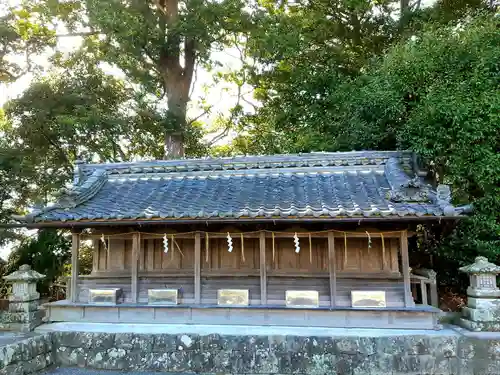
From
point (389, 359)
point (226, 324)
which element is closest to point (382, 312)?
point (389, 359)

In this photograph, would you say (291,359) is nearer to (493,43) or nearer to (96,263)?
(96,263)

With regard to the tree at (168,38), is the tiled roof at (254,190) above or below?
below

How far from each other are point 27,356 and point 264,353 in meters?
4.75

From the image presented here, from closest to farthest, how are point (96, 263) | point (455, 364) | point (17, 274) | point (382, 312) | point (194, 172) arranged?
1. point (455, 364)
2. point (382, 312)
3. point (17, 274)
4. point (96, 263)
5. point (194, 172)

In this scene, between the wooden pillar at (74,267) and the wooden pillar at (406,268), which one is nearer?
the wooden pillar at (406,268)

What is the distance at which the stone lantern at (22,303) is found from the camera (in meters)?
8.43

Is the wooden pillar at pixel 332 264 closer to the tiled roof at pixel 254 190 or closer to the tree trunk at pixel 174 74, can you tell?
the tiled roof at pixel 254 190

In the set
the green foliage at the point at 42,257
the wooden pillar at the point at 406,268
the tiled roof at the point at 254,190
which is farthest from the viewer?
the green foliage at the point at 42,257

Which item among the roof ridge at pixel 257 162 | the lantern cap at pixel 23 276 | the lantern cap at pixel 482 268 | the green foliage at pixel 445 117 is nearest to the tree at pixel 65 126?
the roof ridge at pixel 257 162

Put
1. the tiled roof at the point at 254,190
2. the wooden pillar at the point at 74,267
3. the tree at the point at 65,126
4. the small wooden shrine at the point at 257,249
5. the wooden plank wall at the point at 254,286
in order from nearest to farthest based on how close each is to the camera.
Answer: the tiled roof at the point at 254,190, the small wooden shrine at the point at 257,249, the wooden plank wall at the point at 254,286, the wooden pillar at the point at 74,267, the tree at the point at 65,126

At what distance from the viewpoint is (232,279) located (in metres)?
8.85

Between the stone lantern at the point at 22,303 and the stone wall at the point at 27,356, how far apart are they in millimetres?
694

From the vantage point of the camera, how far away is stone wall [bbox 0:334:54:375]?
702 centimetres

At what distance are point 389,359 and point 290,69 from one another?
45.0 feet
